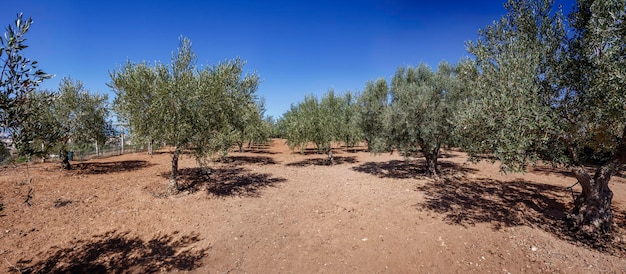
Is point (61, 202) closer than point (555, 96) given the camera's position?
No

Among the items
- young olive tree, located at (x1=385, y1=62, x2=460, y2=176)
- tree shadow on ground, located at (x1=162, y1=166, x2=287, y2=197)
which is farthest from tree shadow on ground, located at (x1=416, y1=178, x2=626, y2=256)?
tree shadow on ground, located at (x1=162, y1=166, x2=287, y2=197)

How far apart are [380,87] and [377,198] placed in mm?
9573

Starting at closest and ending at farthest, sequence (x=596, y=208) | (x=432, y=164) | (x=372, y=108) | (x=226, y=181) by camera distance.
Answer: (x=596, y=208) < (x=226, y=181) < (x=432, y=164) < (x=372, y=108)

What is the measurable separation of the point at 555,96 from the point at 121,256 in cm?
1507

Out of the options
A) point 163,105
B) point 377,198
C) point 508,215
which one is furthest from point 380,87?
point 163,105

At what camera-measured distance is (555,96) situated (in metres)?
8.61

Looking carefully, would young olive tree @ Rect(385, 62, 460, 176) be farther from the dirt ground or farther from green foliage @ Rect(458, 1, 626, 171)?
green foliage @ Rect(458, 1, 626, 171)

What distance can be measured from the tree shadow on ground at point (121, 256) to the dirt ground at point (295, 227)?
0.04 meters

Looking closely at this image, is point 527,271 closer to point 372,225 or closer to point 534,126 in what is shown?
point 534,126

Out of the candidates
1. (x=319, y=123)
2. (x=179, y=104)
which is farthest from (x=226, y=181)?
(x=319, y=123)

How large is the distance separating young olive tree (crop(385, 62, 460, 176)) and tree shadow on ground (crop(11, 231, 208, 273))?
1250 centimetres

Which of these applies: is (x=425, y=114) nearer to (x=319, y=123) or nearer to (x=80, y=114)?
(x=319, y=123)

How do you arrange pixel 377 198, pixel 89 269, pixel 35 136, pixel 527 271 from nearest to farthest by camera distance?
pixel 35 136 < pixel 527 271 < pixel 89 269 < pixel 377 198

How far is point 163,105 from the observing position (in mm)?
11766
